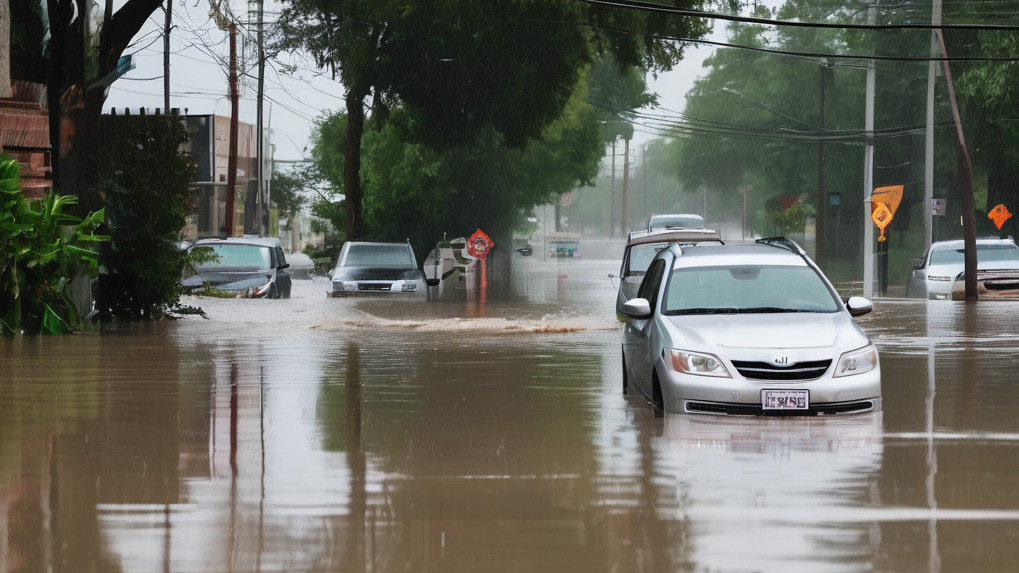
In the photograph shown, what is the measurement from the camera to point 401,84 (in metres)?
39.8

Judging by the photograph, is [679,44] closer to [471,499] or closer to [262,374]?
[262,374]

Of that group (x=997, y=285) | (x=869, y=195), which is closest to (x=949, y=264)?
(x=997, y=285)

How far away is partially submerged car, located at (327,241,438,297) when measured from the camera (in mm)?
33594

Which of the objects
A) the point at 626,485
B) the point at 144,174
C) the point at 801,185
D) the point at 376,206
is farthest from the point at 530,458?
the point at 801,185

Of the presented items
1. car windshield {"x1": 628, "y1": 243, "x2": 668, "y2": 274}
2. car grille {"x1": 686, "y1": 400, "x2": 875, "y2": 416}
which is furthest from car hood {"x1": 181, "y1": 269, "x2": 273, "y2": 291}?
car grille {"x1": 686, "y1": 400, "x2": 875, "y2": 416}

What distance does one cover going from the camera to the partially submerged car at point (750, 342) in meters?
11.0

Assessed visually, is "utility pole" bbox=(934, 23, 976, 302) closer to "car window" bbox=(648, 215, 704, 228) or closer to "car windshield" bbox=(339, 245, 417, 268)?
"car windshield" bbox=(339, 245, 417, 268)

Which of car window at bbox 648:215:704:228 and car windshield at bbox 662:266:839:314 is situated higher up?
car window at bbox 648:215:704:228

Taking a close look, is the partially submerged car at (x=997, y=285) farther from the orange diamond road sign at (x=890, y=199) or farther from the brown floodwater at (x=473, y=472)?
the brown floodwater at (x=473, y=472)

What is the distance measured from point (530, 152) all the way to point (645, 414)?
46.6 meters

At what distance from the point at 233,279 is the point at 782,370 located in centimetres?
2217

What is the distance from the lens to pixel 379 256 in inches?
1394

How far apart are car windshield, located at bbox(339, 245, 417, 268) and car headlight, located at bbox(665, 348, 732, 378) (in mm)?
Result: 23919

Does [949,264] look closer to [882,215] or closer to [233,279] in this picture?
[882,215]
